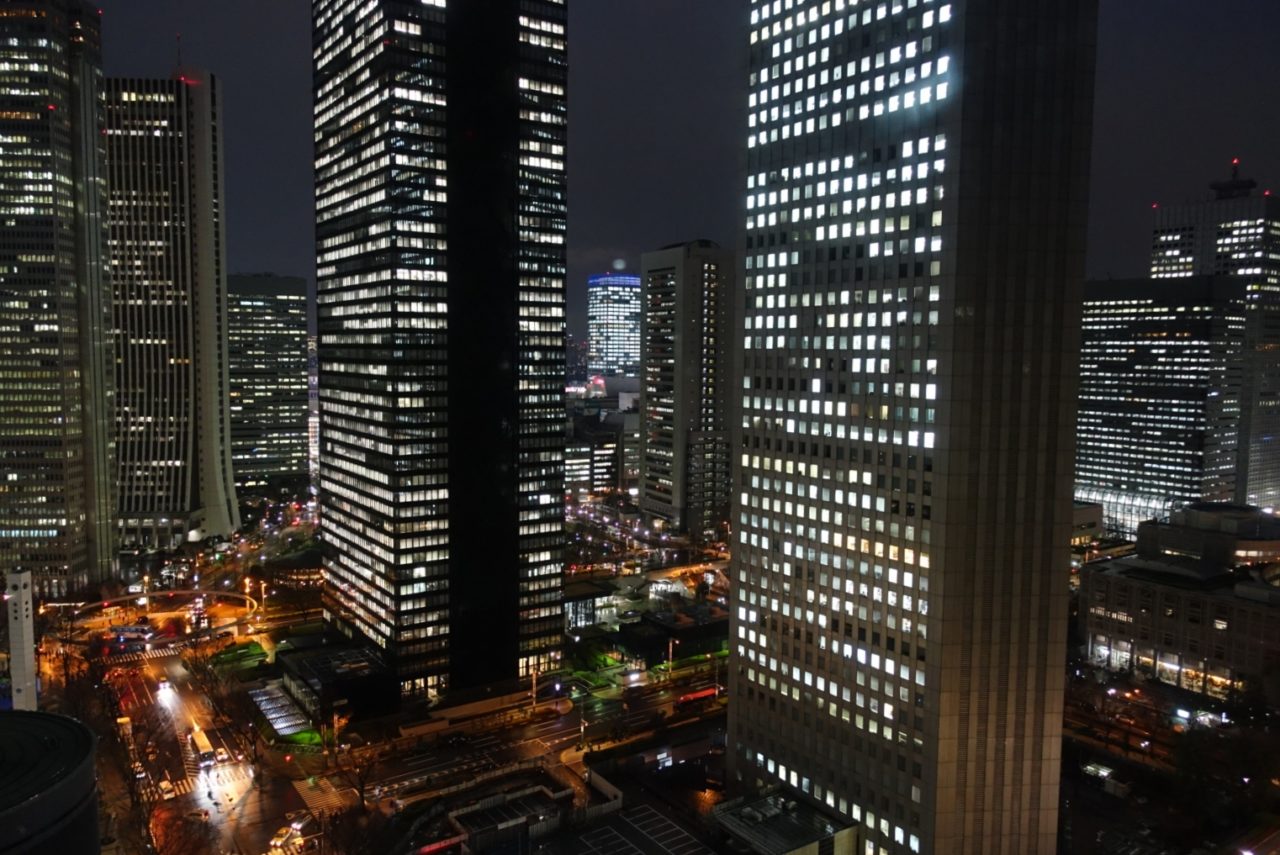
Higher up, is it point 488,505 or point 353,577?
point 488,505

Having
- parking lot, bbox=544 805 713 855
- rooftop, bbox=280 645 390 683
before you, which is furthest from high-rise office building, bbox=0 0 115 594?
parking lot, bbox=544 805 713 855

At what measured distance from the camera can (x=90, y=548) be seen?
178m

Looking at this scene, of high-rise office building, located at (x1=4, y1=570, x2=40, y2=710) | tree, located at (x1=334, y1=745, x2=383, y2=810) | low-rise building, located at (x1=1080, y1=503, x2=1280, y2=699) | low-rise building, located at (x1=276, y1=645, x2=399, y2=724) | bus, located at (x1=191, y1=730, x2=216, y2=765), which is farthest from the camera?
low-rise building, located at (x1=1080, y1=503, x2=1280, y2=699)

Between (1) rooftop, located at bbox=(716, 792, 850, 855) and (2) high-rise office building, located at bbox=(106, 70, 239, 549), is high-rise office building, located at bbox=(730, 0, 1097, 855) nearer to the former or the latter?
(1) rooftop, located at bbox=(716, 792, 850, 855)

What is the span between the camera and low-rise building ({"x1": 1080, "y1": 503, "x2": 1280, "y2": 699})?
387ft

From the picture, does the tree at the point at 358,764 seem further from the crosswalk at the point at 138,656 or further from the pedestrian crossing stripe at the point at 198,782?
the crosswalk at the point at 138,656

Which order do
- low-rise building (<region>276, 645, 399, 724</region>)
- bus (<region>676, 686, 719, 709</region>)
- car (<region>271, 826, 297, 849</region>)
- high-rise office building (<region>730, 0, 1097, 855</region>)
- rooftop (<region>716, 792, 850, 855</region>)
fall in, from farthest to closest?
bus (<region>676, 686, 719, 709</region>), low-rise building (<region>276, 645, 399, 724</region>), car (<region>271, 826, 297, 849</region>), rooftop (<region>716, 792, 850, 855</region>), high-rise office building (<region>730, 0, 1097, 855</region>)

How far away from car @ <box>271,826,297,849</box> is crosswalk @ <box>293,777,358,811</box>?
4.76 metres

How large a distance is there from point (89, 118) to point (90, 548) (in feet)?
296

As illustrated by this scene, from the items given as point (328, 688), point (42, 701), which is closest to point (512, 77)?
point (328, 688)

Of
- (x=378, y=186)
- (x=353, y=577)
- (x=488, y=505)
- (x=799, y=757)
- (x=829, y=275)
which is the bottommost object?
(x=799, y=757)

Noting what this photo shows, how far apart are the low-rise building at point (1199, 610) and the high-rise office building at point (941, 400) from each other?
57.3 m

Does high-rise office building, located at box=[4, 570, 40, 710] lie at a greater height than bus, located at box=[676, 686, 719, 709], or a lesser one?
greater

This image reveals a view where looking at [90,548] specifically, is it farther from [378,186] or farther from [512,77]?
[512,77]
